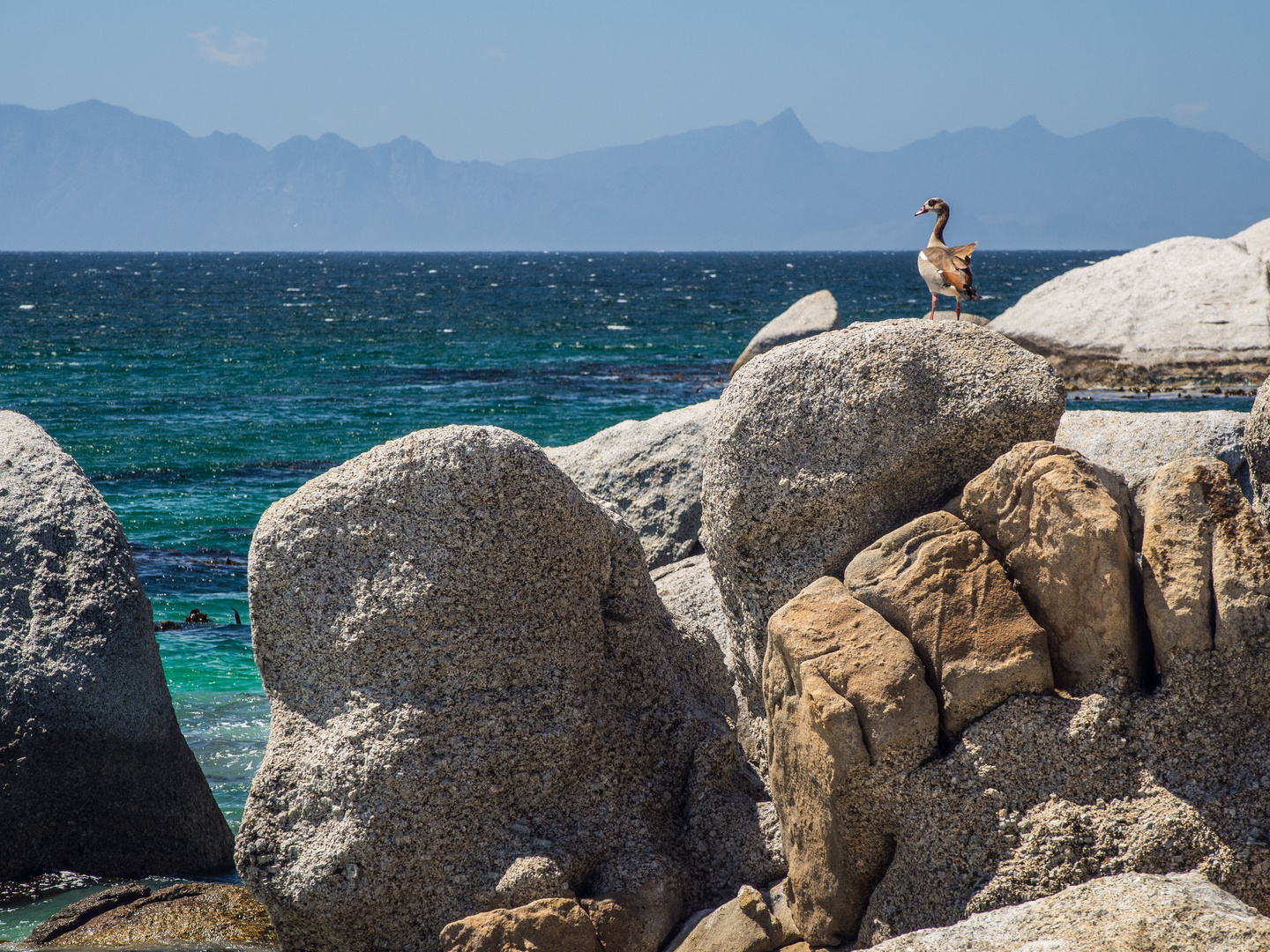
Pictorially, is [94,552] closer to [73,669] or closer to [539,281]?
[73,669]

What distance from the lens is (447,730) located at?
5000 millimetres

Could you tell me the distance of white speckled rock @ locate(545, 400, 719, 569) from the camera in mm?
9852

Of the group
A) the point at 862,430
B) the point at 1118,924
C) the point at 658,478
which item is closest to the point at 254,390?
the point at 658,478

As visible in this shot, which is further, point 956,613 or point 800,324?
point 800,324

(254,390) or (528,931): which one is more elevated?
(254,390)

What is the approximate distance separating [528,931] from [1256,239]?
30667 mm

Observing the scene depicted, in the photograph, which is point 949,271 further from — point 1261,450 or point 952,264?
point 1261,450

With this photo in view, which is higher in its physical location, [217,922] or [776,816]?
[776,816]

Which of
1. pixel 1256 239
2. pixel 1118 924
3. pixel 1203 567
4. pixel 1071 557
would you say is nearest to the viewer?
pixel 1118 924

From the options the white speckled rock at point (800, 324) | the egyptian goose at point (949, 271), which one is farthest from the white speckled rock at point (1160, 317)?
the egyptian goose at point (949, 271)

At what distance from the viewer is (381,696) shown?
5.02m

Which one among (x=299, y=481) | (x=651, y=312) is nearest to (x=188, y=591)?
(x=299, y=481)

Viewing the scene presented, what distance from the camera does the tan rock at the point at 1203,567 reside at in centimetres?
405

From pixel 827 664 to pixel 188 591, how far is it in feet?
35.8
